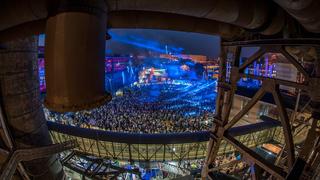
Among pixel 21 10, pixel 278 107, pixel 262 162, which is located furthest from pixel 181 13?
pixel 262 162

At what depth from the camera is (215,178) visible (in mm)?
5203

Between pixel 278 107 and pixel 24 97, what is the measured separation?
6.78 meters

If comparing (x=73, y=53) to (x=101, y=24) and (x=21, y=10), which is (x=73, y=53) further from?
(x=21, y=10)

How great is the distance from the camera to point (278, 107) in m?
3.63

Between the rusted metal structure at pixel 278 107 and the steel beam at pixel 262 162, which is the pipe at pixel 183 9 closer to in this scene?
the rusted metal structure at pixel 278 107

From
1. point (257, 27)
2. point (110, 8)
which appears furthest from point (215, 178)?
point (110, 8)

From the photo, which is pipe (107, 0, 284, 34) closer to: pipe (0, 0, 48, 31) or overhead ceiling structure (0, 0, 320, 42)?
overhead ceiling structure (0, 0, 320, 42)

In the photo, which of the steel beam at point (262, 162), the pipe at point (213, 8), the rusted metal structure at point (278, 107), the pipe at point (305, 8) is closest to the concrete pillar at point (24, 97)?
the pipe at point (213, 8)

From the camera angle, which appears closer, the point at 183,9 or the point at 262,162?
the point at 183,9

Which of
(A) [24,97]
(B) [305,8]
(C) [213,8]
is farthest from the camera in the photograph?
(A) [24,97]

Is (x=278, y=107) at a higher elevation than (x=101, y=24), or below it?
below

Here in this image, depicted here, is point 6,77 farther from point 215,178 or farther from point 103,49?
point 215,178

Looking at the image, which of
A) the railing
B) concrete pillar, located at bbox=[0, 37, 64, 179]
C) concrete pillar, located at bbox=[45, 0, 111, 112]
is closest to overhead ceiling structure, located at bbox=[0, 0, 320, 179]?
concrete pillar, located at bbox=[45, 0, 111, 112]

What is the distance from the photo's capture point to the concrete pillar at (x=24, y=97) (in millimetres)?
5484
